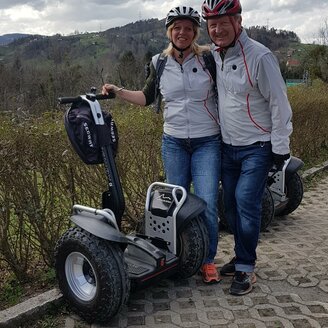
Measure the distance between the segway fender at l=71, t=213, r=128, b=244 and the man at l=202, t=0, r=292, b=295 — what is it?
989mm

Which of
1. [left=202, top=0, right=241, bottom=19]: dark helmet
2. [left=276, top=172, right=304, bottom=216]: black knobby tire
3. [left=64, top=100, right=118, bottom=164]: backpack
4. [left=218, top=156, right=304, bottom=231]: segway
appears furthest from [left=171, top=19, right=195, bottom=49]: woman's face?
[left=276, top=172, right=304, bottom=216]: black knobby tire

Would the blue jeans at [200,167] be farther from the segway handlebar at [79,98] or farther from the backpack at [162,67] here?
the segway handlebar at [79,98]

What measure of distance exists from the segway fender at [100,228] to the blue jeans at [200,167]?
840mm

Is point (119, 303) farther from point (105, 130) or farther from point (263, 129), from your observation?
point (263, 129)

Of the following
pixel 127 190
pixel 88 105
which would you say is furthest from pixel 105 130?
pixel 127 190

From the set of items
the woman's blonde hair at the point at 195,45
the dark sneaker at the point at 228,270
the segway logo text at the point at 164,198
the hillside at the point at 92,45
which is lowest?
the hillside at the point at 92,45

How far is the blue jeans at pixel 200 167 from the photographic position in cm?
362

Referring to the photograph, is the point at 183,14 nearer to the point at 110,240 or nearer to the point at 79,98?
the point at 79,98

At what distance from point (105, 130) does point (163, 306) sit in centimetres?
141

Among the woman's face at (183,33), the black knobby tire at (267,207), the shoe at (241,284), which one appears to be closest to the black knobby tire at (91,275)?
the shoe at (241,284)

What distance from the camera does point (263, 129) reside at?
3.35 meters

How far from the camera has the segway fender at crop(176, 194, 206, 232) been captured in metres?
3.50

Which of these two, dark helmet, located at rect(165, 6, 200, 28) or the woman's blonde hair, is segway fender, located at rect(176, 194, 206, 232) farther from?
dark helmet, located at rect(165, 6, 200, 28)

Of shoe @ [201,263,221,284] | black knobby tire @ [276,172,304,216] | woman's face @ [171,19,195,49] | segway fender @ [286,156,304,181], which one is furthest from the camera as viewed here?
black knobby tire @ [276,172,304,216]
